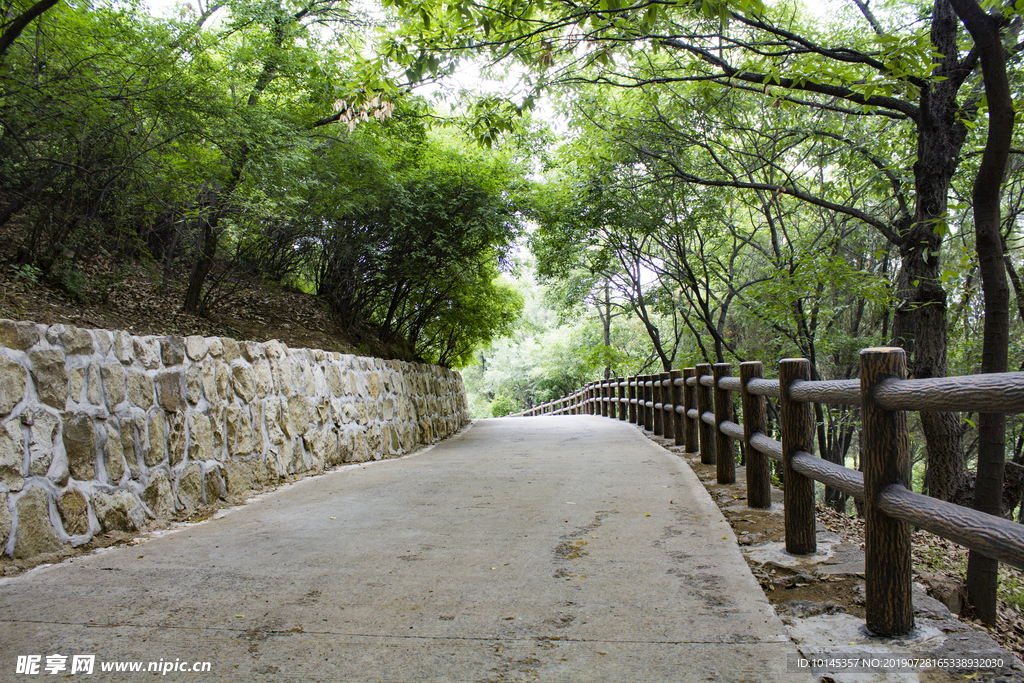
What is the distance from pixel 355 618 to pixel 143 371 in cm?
257

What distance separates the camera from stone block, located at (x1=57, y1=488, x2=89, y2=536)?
3338 mm

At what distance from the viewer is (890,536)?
2.21 metres

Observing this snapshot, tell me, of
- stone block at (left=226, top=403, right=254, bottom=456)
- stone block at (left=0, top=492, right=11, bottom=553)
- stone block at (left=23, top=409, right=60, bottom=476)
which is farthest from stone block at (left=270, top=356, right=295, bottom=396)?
stone block at (left=0, top=492, right=11, bottom=553)

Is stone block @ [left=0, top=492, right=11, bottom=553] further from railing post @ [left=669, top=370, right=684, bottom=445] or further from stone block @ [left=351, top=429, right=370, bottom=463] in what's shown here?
railing post @ [left=669, top=370, right=684, bottom=445]

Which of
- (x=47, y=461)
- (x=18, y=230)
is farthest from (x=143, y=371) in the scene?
(x=18, y=230)

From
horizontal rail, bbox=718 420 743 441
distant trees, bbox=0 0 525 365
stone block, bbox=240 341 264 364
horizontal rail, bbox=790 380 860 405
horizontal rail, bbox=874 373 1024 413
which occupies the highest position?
distant trees, bbox=0 0 525 365

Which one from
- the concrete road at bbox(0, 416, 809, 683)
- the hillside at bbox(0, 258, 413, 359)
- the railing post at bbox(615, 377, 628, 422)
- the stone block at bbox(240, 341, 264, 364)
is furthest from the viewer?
the railing post at bbox(615, 377, 628, 422)

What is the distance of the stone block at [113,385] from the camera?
12.2 feet

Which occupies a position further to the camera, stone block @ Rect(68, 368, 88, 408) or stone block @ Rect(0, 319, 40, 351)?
stone block @ Rect(68, 368, 88, 408)

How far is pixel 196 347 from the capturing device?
4699 millimetres

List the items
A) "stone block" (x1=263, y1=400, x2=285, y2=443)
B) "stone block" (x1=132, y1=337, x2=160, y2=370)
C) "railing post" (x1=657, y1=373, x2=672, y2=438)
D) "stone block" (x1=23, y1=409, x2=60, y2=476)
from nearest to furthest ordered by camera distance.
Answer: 1. "stone block" (x1=23, y1=409, x2=60, y2=476)
2. "stone block" (x1=132, y1=337, x2=160, y2=370)
3. "stone block" (x1=263, y1=400, x2=285, y2=443)
4. "railing post" (x1=657, y1=373, x2=672, y2=438)

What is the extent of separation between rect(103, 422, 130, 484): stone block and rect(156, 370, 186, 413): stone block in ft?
1.46

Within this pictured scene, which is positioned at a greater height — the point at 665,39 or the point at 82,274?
the point at 665,39

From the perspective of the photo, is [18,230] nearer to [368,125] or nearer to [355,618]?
[368,125]
